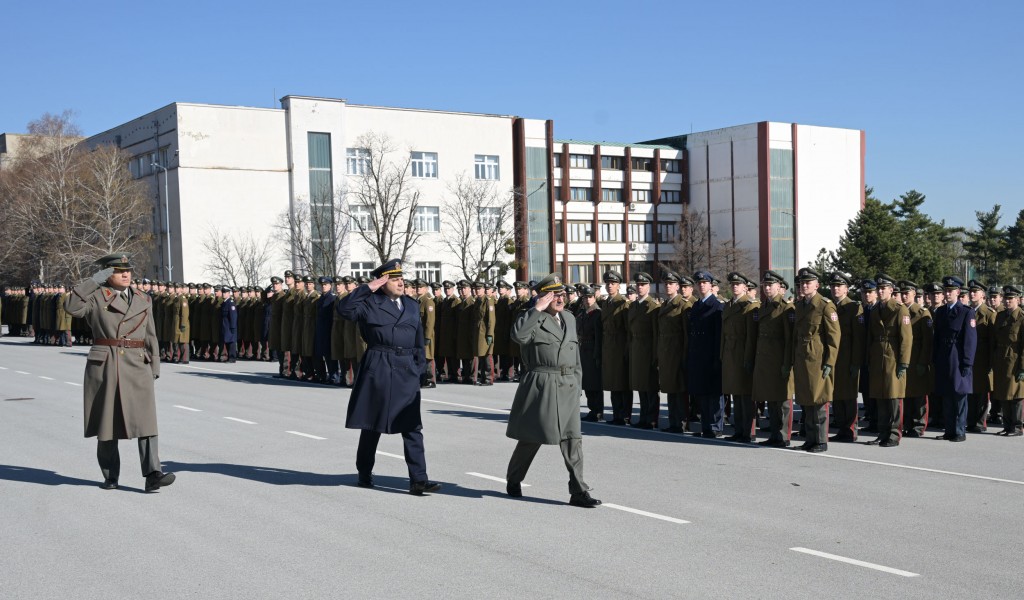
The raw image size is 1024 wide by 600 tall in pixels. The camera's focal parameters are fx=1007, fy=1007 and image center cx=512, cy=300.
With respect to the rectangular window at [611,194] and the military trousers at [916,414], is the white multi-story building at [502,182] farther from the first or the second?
the military trousers at [916,414]

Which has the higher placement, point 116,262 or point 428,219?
point 428,219

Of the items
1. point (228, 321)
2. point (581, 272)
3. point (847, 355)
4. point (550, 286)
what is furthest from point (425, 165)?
point (550, 286)

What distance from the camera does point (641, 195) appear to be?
7894 cm

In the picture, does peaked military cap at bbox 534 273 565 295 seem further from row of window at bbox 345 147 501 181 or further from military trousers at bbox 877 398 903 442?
row of window at bbox 345 147 501 181

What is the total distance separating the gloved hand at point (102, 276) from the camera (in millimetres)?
8680

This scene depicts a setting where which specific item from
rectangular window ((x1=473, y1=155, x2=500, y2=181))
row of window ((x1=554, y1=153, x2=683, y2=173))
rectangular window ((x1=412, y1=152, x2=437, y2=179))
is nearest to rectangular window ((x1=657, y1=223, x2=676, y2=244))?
row of window ((x1=554, y1=153, x2=683, y2=173))

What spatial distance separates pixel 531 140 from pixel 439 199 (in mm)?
8822

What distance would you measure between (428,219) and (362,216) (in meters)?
4.56

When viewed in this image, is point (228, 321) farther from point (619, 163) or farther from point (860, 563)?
point (619, 163)

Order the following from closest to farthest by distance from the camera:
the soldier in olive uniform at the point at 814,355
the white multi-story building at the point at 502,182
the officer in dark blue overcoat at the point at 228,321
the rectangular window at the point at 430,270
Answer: the soldier in olive uniform at the point at 814,355 < the officer in dark blue overcoat at the point at 228,321 < the white multi-story building at the point at 502,182 < the rectangular window at the point at 430,270

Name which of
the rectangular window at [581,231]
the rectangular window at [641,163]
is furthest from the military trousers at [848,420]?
the rectangular window at [641,163]

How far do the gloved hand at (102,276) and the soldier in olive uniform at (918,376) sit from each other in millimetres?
9016

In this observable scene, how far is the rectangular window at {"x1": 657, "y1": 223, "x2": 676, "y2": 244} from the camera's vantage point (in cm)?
8031

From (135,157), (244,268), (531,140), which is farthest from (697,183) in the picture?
(135,157)
